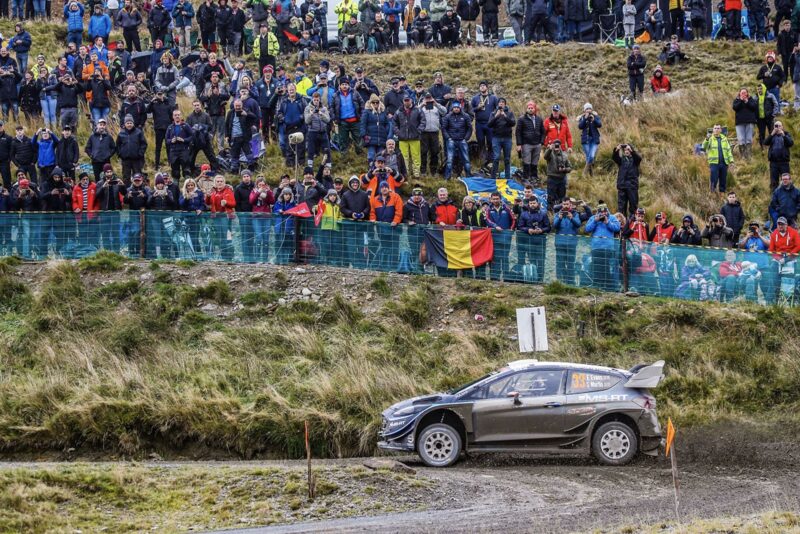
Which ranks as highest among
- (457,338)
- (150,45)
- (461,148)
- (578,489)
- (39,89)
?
(150,45)

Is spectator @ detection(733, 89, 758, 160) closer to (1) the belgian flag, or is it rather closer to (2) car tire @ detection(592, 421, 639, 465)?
(1) the belgian flag

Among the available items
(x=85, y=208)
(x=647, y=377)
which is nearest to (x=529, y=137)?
(x=85, y=208)

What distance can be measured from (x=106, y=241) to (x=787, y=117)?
59.4ft

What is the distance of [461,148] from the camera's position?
31.0 m

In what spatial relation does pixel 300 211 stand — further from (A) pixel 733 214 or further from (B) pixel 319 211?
(A) pixel 733 214

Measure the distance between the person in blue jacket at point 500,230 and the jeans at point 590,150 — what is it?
6389 mm

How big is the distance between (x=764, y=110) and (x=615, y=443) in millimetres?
14325

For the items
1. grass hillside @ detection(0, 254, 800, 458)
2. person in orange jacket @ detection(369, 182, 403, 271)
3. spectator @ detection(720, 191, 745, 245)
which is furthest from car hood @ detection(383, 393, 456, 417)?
spectator @ detection(720, 191, 745, 245)

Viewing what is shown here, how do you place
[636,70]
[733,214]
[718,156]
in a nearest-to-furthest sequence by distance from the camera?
1. [733,214]
2. [718,156]
3. [636,70]

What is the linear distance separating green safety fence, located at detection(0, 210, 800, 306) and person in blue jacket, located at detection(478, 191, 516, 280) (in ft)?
0.08

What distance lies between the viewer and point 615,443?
21.1 metres

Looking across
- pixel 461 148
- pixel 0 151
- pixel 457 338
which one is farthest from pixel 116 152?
pixel 457 338

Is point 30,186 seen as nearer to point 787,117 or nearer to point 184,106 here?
point 184,106

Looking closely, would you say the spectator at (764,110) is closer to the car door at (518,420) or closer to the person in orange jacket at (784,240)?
the person in orange jacket at (784,240)
